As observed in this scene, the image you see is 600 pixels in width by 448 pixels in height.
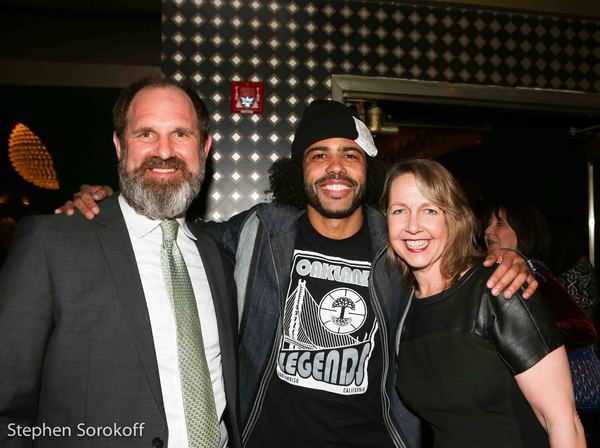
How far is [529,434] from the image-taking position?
1637 millimetres

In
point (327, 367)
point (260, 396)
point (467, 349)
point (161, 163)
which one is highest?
point (161, 163)

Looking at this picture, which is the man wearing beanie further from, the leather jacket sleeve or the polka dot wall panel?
the polka dot wall panel

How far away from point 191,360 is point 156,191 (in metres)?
0.68

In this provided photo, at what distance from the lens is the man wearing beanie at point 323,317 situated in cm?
219

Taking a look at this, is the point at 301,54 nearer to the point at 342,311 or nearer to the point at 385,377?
the point at 342,311

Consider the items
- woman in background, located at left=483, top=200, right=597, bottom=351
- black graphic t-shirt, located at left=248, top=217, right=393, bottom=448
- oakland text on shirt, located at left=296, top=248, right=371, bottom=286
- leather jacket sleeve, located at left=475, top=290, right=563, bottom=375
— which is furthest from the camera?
woman in background, located at left=483, top=200, right=597, bottom=351

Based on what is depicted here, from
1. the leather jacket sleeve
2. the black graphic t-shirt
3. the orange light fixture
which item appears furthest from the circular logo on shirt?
the orange light fixture

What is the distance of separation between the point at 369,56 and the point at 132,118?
2.74 meters

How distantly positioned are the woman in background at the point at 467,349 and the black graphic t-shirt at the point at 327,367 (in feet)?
1.15

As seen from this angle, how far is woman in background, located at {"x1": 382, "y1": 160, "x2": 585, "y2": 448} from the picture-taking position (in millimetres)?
1583

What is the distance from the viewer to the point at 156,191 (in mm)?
1815

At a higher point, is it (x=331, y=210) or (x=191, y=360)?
(x=331, y=210)

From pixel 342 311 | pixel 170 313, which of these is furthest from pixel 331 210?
pixel 170 313

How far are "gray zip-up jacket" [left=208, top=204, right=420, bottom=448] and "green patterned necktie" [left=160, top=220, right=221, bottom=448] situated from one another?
23.2 inches
